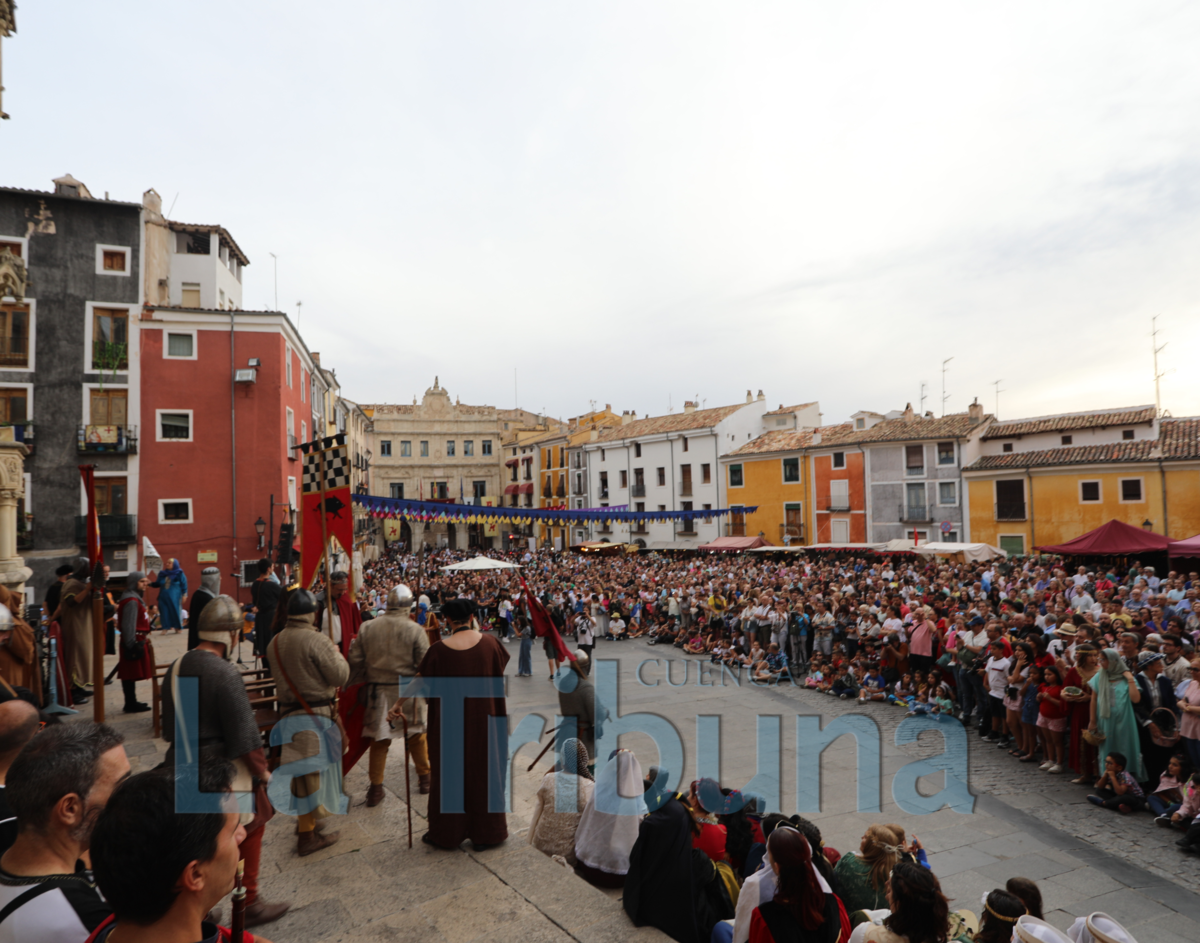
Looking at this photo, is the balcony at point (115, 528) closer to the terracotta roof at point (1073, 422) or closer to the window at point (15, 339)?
the window at point (15, 339)

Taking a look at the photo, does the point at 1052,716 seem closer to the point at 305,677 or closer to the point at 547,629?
the point at 547,629

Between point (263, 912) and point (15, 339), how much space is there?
2344 centimetres

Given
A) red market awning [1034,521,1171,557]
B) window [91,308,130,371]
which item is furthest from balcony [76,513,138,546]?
red market awning [1034,521,1171,557]

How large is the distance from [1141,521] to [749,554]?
14273 mm

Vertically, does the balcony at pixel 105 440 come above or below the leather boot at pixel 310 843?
above

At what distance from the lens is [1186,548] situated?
1444 centimetres

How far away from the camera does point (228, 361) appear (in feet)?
68.8

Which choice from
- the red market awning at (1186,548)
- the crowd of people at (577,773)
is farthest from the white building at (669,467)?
the crowd of people at (577,773)

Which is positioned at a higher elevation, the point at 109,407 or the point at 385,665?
the point at 109,407

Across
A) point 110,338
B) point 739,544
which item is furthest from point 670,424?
point 110,338

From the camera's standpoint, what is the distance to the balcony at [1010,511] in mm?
27906

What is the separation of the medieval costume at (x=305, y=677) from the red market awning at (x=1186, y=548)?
17.2m

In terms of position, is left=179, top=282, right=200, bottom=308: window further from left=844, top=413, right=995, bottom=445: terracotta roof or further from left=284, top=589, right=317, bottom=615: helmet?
left=844, top=413, right=995, bottom=445: terracotta roof

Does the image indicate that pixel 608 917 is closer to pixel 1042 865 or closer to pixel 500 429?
pixel 1042 865
